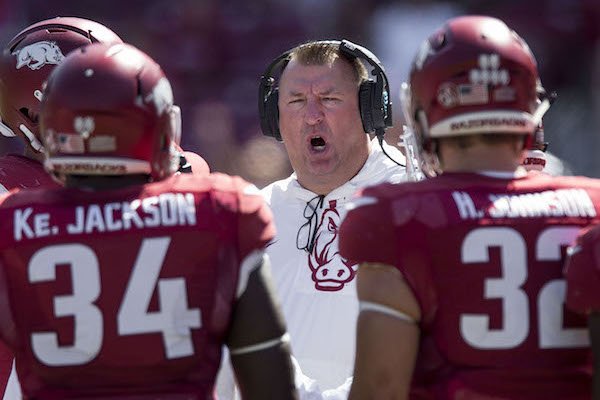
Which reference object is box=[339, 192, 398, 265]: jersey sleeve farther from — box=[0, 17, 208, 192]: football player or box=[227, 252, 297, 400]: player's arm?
box=[0, 17, 208, 192]: football player

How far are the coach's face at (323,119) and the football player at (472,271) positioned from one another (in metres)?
1.58

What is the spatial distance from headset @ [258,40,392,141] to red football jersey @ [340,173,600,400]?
5.23 ft

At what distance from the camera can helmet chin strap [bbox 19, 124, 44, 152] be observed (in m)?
3.56

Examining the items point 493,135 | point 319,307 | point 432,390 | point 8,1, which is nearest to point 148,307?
point 432,390

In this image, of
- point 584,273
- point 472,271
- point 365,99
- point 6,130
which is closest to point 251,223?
point 472,271

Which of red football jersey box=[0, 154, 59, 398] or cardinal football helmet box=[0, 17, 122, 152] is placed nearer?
red football jersey box=[0, 154, 59, 398]

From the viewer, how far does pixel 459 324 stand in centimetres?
245

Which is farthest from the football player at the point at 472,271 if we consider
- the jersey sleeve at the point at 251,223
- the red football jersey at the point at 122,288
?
the red football jersey at the point at 122,288

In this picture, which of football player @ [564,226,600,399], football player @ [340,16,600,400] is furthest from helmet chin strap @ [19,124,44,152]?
football player @ [564,226,600,399]

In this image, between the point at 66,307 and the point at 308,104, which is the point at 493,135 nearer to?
the point at 66,307

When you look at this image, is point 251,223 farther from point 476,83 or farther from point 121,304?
point 476,83

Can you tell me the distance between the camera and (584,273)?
236 centimetres

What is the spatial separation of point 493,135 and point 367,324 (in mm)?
497

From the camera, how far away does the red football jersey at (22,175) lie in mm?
3490
